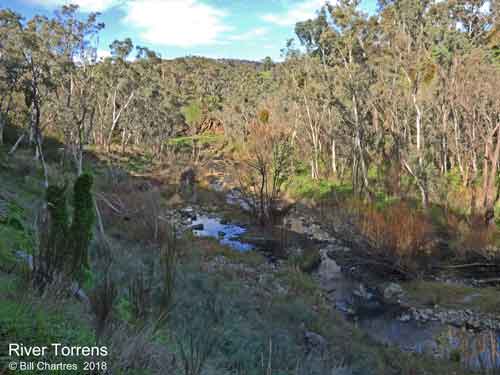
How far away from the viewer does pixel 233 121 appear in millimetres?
47188

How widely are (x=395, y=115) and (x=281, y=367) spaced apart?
48.9 ft

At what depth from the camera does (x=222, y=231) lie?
54.1 feet

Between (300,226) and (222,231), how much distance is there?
12.1 feet

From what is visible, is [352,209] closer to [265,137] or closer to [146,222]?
[265,137]

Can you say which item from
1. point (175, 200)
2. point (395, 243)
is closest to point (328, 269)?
point (395, 243)

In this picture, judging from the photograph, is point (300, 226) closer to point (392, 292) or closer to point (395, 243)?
point (395, 243)

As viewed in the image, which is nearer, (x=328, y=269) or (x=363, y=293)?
(x=363, y=293)

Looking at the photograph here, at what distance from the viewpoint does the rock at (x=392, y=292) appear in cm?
986

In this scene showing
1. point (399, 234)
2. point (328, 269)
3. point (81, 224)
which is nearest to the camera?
point (81, 224)

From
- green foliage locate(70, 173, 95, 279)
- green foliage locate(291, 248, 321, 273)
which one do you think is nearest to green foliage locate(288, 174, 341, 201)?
green foliage locate(291, 248, 321, 273)

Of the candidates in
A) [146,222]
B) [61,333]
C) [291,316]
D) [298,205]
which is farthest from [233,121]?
[61,333]

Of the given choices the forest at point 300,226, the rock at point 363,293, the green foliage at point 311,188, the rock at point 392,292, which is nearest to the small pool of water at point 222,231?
the forest at point 300,226

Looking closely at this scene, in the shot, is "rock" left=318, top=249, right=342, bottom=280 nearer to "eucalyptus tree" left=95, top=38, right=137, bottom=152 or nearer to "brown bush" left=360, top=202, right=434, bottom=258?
"brown bush" left=360, top=202, right=434, bottom=258

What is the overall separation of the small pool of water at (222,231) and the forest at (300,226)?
142 millimetres
